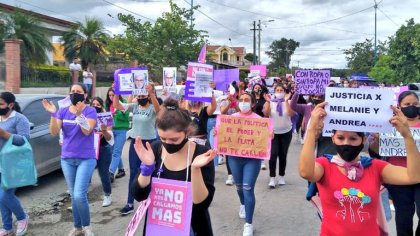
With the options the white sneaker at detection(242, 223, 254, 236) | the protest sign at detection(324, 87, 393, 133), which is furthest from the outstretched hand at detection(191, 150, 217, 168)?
the white sneaker at detection(242, 223, 254, 236)

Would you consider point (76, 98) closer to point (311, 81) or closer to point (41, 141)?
point (41, 141)

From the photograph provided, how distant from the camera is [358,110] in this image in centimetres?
296

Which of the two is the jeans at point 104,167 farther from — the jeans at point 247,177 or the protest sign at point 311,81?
the protest sign at point 311,81

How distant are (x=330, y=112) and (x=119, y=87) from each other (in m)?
4.43

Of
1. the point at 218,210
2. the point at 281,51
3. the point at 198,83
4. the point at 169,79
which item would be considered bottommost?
the point at 218,210

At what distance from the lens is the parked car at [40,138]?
7551mm

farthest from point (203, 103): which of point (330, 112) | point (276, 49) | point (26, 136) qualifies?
point (276, 49)

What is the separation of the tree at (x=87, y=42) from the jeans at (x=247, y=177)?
84.4 feet

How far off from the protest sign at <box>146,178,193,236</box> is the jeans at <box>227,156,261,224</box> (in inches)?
101

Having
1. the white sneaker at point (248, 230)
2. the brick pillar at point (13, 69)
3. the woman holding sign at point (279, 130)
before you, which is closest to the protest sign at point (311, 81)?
the woman holding sign at point (279, 130)

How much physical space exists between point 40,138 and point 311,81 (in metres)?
4.66

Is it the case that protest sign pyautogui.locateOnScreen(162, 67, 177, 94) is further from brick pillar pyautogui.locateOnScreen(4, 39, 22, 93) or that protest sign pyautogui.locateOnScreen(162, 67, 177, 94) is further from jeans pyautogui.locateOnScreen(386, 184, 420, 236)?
brick pillar pyautogui.locateOnScreen(4, 39, 22, 93)

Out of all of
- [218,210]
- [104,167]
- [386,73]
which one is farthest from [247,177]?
[386,73]

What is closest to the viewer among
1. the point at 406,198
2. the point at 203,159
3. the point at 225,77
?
the point at 203,159
